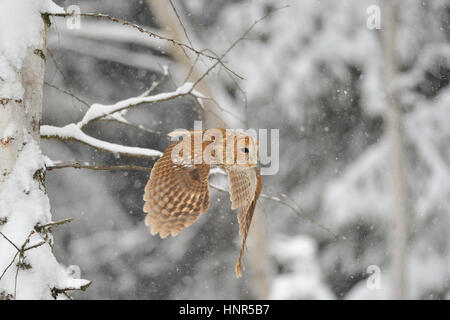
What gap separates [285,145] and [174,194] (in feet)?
19.5

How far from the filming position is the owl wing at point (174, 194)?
1.06 m

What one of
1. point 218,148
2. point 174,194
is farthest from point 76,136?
point 218,148

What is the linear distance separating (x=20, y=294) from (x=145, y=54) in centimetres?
607

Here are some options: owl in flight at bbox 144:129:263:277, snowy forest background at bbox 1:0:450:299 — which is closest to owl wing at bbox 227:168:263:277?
owl in flight at bbox 144:129:263:277

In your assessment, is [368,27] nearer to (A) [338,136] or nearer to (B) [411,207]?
(A) [338,136]

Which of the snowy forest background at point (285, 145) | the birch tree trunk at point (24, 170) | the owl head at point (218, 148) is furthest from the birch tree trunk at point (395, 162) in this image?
the owl head at point (218, 148)

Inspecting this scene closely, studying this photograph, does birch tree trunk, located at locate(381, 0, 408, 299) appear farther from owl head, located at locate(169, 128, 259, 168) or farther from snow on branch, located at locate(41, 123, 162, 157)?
owl head, located at locate(169, 128, 259, 168)

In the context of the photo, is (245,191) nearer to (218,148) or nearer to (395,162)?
(218,148)

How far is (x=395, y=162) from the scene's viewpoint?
226 inches

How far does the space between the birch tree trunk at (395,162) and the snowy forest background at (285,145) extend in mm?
123

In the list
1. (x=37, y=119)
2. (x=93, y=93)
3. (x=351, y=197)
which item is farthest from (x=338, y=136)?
(x=37, y=119)

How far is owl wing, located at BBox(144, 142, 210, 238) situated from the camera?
1.06 metres

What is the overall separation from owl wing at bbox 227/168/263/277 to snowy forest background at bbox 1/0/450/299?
426cm

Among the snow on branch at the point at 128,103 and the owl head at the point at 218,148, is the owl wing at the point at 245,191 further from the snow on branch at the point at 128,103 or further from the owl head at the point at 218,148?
the snow on branch at the point at 128,103
